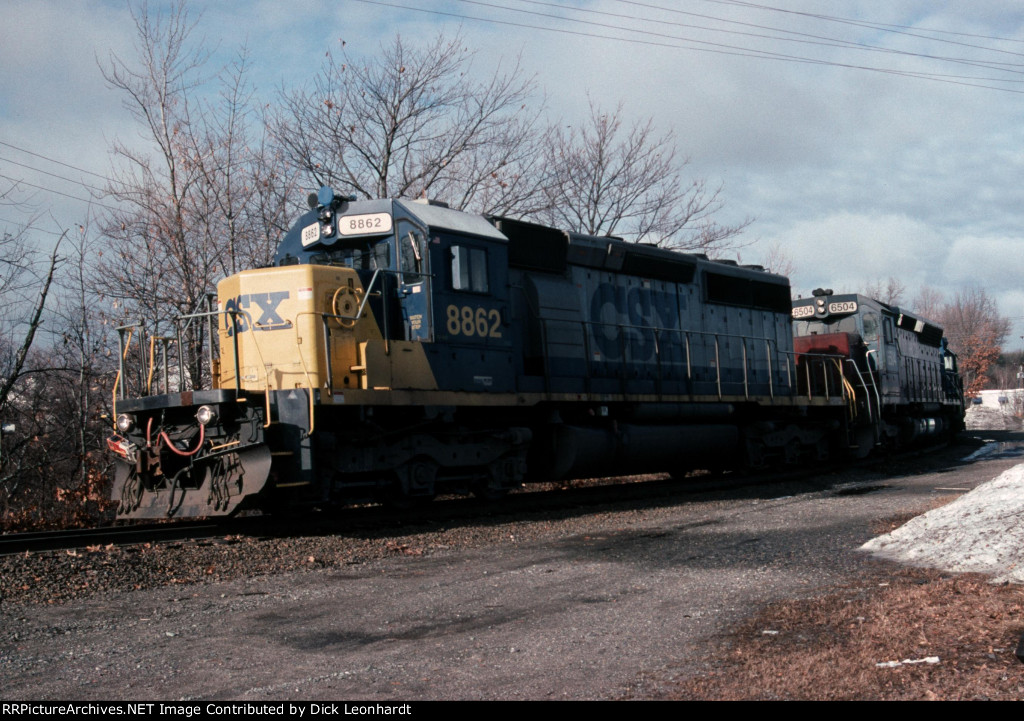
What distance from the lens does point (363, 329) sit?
32.4ft

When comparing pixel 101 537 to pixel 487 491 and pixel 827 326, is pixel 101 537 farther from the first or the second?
pixel 827 326

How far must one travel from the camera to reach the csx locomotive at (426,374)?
903cm

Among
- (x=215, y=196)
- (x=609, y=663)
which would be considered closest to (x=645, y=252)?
(x=215, y=196)

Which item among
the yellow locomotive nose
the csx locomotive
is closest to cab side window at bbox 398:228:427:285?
the csx locomotive

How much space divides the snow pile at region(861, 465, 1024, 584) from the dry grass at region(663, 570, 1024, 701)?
1.73 feet

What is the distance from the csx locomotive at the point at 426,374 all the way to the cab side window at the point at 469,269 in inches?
0.9

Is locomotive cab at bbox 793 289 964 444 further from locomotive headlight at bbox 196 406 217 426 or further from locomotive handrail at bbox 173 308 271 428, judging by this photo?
locomotive headlight at bbox 196 406 217 426

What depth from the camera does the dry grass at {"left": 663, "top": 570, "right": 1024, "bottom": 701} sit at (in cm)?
372

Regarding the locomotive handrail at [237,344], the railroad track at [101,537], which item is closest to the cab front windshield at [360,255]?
the locomotive handrail at [237,344]

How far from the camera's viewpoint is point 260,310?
32.0 feet

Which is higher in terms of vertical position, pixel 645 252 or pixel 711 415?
pixel 645 252

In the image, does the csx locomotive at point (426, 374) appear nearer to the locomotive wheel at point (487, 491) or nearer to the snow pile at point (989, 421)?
the locomotive wheel at point (487, 491)
